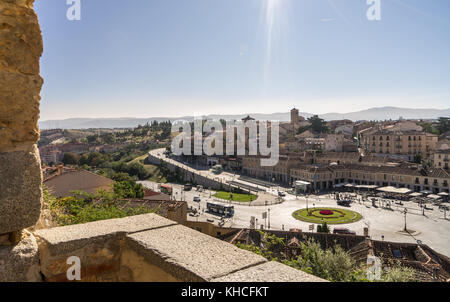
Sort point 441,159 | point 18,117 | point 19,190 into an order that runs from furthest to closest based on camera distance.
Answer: point 441,159, point 18,117, point 19,190

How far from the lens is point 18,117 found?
8.25 feet

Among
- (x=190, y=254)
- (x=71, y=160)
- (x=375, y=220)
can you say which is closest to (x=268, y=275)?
(x=190, y=254)

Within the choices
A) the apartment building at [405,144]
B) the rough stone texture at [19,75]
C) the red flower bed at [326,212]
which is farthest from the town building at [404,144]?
the rough stone texture at [19,75]

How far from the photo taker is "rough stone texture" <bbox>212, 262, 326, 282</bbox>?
6.70 ft

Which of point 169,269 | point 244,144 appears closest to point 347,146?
point 244,144

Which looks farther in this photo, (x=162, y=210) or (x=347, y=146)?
(x=347, y=146)

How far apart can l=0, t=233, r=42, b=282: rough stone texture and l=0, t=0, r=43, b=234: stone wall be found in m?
0.16

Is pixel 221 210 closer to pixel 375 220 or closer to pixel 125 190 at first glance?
pixel 375 220

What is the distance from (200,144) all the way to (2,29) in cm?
7678

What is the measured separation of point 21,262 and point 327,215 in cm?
3405

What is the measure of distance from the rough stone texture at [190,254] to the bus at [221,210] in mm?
33039

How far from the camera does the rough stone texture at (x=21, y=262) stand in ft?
7.62
